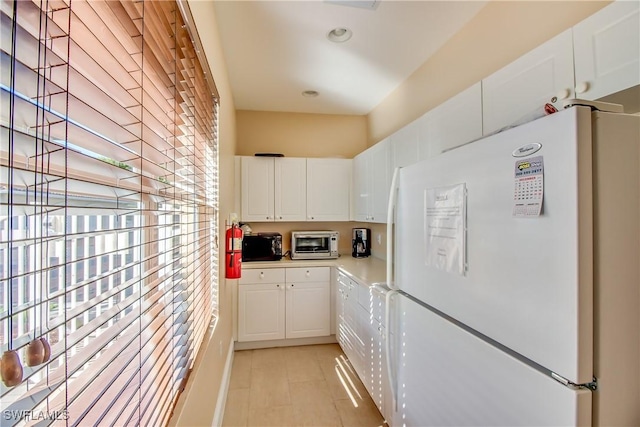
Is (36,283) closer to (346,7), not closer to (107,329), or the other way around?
(107,329)

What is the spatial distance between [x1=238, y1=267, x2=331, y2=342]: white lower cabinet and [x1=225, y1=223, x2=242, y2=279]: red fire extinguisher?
0.78 meters

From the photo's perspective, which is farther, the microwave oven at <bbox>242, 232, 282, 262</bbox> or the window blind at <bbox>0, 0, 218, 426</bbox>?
the microwave oven at <bbox>242, 232, 282, 262</bbox>

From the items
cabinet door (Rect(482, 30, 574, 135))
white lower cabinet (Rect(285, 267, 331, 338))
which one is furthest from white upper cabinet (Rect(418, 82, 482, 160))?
white lower cabinet (Rect(285, 267, 331, 338))

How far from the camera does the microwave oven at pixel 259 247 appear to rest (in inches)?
132

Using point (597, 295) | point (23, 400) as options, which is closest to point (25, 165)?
point (23, 400)

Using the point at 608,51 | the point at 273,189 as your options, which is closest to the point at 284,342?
the point at 273,189

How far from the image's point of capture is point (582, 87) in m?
1.14

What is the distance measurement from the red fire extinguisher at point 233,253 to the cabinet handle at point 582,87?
2128mm

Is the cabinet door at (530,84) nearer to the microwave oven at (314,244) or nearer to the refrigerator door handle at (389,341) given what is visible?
the refrigerator door handle at (389,341)

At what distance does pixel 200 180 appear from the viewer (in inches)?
61.2

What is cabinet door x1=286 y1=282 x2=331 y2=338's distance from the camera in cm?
323

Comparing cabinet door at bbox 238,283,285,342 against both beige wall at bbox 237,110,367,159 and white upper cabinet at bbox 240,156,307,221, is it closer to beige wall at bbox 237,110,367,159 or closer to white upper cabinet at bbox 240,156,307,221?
white upper cabinet at bbox 240,156,307,221

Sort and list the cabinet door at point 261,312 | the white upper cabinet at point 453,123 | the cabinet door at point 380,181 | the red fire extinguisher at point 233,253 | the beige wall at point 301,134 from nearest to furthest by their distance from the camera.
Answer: the white upper cabinet at point 453,123 → the red fire extinguisher at point 233,253 → the cabinet door at point 380,181 → the cabinet door at point 261,312 → the beige wall at point 301,134

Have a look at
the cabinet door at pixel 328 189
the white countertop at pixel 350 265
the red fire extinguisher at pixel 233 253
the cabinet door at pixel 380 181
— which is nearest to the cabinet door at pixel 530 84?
the cabinet door at pixel 380 181
